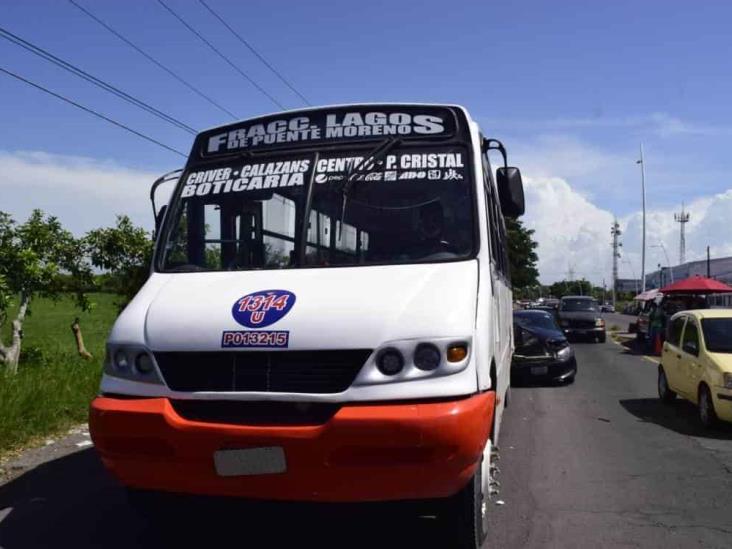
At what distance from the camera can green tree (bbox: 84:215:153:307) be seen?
12391 mm

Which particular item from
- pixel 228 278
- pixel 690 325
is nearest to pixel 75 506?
pixel 228 278

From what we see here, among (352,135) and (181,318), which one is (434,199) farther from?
(181,318)

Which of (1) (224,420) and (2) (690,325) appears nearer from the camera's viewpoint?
(1) (224,420)

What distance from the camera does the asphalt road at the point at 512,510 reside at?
16.5ft

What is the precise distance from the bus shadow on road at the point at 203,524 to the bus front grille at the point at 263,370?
749 mm

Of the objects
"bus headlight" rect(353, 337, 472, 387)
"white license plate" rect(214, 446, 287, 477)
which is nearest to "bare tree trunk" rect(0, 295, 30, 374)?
"white license plate" rect(214, 446, 287, 477)

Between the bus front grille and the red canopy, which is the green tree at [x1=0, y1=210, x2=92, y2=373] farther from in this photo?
the red canopy

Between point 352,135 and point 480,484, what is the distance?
8.20ft

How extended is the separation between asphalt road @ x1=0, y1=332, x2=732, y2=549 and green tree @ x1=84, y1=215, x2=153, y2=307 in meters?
5.22

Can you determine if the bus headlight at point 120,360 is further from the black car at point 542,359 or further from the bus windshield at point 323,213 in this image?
the black car at point 542,359

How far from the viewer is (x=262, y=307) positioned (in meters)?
4.34

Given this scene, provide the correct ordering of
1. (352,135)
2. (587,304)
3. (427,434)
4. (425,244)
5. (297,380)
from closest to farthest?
(427,434) → (297,380) → (425,244) → (352,135) → (587,304)

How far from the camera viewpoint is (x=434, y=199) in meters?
5.03

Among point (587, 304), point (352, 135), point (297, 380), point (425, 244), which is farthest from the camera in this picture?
point (587, 304)
